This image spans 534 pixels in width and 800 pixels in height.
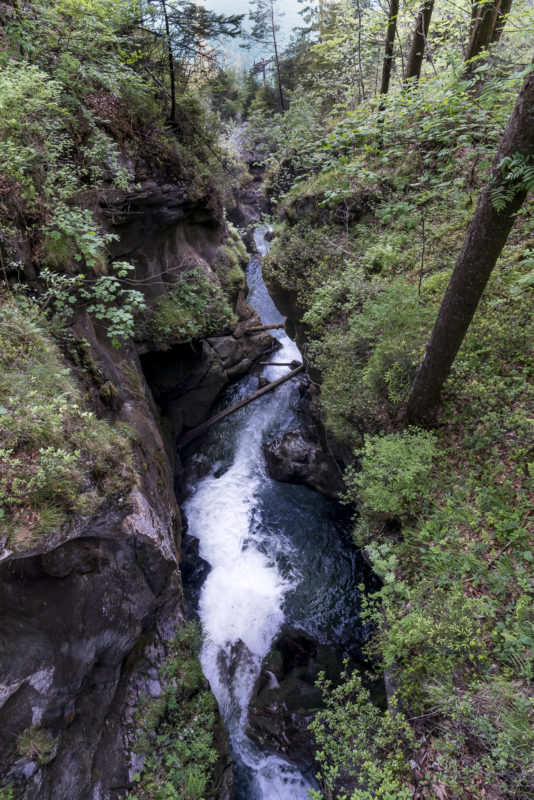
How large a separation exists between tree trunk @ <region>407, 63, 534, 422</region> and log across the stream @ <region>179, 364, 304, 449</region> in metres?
7.39

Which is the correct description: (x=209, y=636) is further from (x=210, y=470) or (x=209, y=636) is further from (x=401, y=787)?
(x=401, y=787)

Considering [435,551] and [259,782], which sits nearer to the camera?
[435,551]

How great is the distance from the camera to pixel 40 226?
5.48m

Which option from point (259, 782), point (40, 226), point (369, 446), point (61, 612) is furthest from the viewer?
point (259, 782)

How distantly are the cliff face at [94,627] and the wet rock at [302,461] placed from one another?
4.10 metres

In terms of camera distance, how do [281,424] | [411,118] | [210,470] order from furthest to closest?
1. [281,424]
2. [210,470]
3. [411,118]

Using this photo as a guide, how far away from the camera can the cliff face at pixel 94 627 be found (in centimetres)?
377

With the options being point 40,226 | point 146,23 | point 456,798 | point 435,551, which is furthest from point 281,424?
point 146,23

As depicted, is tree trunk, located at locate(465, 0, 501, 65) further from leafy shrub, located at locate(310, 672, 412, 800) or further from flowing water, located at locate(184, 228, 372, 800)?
leafy shrub, located at locate(310, 672, 412, 800)

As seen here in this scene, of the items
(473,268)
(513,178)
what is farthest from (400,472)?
(513,178)

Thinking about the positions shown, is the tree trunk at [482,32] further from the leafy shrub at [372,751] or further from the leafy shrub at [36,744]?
the leafy shrub at [36,744]

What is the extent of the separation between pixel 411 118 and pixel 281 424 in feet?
30.4

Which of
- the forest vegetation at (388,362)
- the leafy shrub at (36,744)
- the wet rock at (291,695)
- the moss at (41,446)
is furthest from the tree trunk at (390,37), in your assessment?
the wet rock at (291,695)

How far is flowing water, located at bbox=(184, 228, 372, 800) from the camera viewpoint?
710 cm
